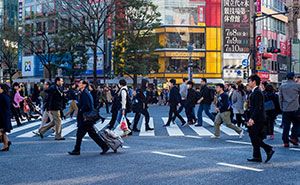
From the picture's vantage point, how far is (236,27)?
50.1 meters

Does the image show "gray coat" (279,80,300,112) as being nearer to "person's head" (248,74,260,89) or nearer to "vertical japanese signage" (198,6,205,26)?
"person's head" (248,74,260,89)

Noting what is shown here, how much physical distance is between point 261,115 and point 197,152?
72.6 inches

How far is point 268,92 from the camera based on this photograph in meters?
10.8

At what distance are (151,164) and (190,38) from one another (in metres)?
43.5

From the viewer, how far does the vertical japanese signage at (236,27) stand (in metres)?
49.9

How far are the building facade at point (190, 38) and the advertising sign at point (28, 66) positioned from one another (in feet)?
78.6

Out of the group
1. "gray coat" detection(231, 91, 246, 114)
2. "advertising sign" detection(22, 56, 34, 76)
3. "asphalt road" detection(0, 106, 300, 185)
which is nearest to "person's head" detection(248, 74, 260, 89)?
"asphalt road" detection(0, 106, 300, 185)

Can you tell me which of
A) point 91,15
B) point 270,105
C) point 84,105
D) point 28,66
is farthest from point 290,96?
point 28,66

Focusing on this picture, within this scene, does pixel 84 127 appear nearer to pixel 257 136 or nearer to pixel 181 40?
pixel 257 136

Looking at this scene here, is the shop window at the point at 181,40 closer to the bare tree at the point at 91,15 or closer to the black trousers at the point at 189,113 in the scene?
the bare tree at the point at 91,15

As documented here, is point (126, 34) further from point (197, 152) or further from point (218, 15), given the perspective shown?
point (197, 152)

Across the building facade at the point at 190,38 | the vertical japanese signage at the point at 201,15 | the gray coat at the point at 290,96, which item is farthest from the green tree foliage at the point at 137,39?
the gray coat at the point at 290,96

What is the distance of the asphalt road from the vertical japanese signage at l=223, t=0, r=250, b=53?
134ft

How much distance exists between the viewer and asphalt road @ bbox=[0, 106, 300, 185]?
5781mm
